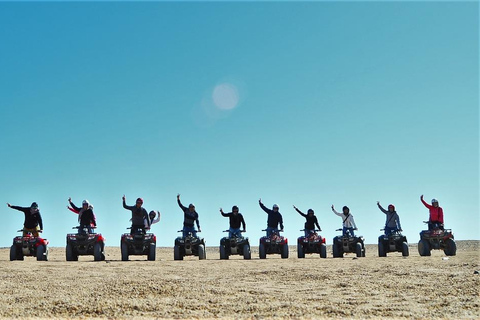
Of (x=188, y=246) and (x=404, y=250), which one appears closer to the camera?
(x=188, y=246)

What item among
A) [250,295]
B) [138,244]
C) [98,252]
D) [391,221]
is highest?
[391,221]

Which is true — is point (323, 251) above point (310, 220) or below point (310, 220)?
below

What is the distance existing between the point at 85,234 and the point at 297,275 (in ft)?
33.9

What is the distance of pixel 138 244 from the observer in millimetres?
19328

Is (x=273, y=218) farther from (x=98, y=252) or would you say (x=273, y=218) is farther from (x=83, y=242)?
(x=83, y=242)

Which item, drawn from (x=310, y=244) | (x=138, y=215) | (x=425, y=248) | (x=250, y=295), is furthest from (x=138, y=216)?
(x=250, y=295)

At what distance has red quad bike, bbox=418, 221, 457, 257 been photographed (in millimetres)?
20672

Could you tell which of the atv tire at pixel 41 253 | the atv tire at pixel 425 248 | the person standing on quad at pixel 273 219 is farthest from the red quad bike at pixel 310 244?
the atv tire at pixel 41 253

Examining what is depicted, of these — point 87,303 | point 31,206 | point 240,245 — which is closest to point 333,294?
point 87,303

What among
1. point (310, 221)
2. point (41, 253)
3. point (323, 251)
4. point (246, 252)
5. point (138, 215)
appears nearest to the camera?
point (41, 253)

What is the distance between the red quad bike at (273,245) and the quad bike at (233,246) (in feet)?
2.53

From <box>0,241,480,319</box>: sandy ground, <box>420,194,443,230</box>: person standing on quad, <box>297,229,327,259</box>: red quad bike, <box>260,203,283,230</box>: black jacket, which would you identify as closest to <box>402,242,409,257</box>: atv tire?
<box>420,194,443,230</box>: person standing on quad

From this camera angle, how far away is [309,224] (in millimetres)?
21891

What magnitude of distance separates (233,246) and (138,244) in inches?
154
